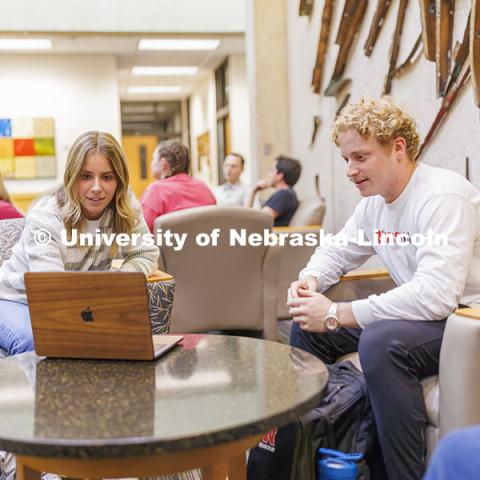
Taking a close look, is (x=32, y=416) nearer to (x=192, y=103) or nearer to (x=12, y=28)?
(x=12, y=28)

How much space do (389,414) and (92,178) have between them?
1216mm

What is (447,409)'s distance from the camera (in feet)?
5.26

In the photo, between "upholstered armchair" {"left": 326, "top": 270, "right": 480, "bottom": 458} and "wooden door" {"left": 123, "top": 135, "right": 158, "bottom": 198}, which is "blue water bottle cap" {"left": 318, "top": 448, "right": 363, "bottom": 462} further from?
"wooden door" {"left": 123, "top": 135, "right": 158, "bottom": 198}

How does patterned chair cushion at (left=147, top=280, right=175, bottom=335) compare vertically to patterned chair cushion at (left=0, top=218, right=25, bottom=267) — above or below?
below

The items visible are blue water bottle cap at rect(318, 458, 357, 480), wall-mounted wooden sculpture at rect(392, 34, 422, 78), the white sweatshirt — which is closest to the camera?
blue water bottle cap at rect(318, 458, 357, 480)

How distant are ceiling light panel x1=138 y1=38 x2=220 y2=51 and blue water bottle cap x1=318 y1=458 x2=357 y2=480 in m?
7.07

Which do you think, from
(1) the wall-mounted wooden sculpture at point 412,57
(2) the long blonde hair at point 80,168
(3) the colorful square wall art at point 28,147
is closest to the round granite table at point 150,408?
(2) the long blonde hair at point 80,168

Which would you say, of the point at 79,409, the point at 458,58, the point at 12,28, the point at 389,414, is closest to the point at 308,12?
the point at 458,58

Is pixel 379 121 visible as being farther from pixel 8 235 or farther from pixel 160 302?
pixel 8 235

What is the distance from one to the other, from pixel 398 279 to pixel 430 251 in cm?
31

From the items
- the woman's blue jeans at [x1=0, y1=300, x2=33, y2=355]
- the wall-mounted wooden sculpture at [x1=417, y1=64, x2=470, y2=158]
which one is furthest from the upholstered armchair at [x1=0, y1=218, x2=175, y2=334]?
the wall-mounted wooden sculpture at [x1=417, y1=64, x2=470, y2=158]

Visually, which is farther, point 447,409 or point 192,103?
point 192,103

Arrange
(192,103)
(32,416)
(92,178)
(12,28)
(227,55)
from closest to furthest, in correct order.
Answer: (32,416) → (92,178) → (12,28) → (227,55) → (192,103)

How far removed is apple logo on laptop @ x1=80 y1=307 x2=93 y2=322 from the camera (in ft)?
4.84
